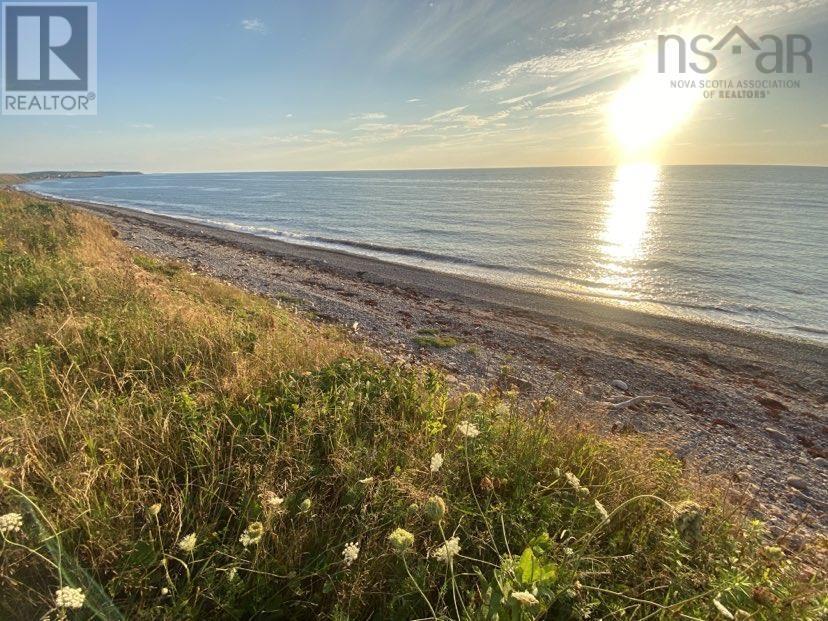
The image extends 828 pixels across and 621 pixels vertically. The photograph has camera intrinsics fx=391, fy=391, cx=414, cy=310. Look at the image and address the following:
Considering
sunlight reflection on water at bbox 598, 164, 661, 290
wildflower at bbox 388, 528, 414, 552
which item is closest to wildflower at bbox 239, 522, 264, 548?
wildflower at bbox 388, 528, 414, 552

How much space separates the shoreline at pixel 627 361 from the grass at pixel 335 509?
1677mm

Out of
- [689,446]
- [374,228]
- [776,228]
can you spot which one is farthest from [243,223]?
[776,228]

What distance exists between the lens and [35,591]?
190cm

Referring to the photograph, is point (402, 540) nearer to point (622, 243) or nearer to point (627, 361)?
point (627, 361)

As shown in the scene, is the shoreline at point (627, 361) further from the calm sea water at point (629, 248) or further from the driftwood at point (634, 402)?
the calm sea water at point (629, 248)

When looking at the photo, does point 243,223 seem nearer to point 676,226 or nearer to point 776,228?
point 676,226

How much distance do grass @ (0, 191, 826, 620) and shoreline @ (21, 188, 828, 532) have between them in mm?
1677

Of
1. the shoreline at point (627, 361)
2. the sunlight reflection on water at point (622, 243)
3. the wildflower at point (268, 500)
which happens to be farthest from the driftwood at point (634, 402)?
the sunlight reflection on water at point (622, 243)

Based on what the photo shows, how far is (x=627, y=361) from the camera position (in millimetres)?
10086

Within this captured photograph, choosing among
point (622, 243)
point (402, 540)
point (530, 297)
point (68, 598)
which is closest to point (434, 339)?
point (530, 297)

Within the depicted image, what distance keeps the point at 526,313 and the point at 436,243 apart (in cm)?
1448

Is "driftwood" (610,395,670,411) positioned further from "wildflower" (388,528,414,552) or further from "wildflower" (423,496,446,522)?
"wildflower" (388,528,414,552)

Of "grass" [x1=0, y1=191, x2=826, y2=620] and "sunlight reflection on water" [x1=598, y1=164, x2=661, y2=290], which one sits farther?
"sunlight reflection on water" [x1=598, y1=164, x2=661, y2=290]

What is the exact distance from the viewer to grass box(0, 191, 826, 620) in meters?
1.96
